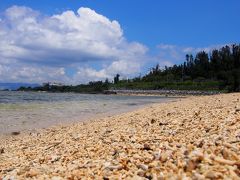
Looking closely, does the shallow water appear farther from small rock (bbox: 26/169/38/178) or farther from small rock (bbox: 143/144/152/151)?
small rock (bbox: 143/144/152/151)

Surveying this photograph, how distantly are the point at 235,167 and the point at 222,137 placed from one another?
6.17 ft

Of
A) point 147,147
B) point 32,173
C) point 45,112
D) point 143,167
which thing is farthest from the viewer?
point 45,112

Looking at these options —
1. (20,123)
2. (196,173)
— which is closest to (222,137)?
(196,173)

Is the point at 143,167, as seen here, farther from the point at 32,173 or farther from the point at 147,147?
the point at 32,173

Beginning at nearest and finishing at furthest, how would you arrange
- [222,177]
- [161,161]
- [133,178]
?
1. [222,177]
2. [133,178]
3. [161,161]

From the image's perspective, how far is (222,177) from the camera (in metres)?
5.78

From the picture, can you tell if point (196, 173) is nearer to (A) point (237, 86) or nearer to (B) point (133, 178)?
(B) point (133, 178)

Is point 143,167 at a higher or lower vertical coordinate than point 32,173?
higher

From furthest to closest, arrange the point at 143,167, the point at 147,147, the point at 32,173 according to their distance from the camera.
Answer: the point at 147,147, the point at 32,173, the point at 143,167

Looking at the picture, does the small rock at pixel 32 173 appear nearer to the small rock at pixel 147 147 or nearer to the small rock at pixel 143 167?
the small rock at pixel 143 167

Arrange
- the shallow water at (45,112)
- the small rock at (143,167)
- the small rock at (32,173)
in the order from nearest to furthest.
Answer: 1. the small rock at (143,167)
2. the small rock at (32,173)
3. the shallow water at (45,112)

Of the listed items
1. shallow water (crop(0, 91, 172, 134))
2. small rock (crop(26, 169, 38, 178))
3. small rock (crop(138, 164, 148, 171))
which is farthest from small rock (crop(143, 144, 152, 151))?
shallow water (crop(0, 91, 172, 134))

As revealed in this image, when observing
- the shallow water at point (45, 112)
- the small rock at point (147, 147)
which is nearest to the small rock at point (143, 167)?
the small rock at point (147, 147)

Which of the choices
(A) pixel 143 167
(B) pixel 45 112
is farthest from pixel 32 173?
(B) pixel 45 112
